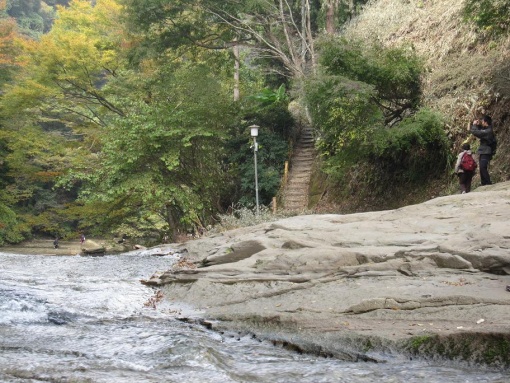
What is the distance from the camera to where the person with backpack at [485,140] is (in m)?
13.9

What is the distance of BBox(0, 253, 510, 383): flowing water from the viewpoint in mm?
4973

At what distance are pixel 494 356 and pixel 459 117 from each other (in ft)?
42.4

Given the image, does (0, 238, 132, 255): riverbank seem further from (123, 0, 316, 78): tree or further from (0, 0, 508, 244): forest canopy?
(123, 0, 316, 78): tree

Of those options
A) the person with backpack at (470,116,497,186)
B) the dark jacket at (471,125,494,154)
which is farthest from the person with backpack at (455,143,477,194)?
the dark jacket at (471,125,494,154)

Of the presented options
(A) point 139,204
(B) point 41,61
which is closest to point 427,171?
(A) point 139,204

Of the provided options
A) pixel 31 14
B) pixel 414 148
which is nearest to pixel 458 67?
pixel 414 148

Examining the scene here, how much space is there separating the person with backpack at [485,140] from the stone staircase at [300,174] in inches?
381

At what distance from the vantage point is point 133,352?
18.9 feet

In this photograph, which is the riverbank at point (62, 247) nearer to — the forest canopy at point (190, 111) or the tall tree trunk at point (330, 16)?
the forest canopy at point (190, 111)

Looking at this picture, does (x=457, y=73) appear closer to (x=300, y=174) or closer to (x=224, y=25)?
(x=300, y=174)

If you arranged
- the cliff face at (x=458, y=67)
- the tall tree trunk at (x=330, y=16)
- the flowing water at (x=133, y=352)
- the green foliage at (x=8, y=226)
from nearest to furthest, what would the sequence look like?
1. the flowing water at (x=133, y=352)
2. the cliff face at (x=458, y=67)
3. the tall tree trunk at (x=330, y=16)
4. the green foliage at (x=8, y=226)

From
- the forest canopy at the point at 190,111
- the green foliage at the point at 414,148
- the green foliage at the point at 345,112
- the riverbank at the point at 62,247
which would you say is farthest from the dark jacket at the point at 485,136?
the riverbank at the point at 62,247

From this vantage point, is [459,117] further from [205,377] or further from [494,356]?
[205,377]

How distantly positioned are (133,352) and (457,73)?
1488 centimetres
